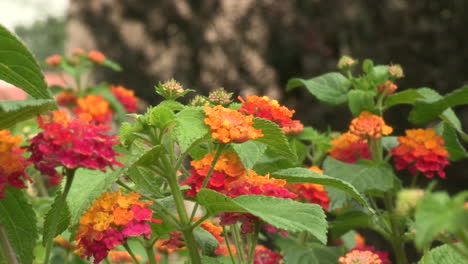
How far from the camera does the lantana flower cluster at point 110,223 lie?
3.27ft

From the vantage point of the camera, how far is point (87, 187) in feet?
3.33

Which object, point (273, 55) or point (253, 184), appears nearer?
point (253, 184)

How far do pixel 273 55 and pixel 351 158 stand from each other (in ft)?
7.80

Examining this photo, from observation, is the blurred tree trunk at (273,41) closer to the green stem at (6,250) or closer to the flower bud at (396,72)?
the flower bud at (396,72)

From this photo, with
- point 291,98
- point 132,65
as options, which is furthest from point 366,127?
point 132,65

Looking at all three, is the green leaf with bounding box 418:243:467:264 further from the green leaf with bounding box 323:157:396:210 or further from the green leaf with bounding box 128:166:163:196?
the green leaf with bounding box 128:166:163:196

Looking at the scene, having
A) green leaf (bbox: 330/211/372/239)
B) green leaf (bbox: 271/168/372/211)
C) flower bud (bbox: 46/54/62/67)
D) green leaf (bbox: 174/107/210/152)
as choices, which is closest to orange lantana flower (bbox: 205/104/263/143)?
green leaf (bbox: 174/107/210/152)

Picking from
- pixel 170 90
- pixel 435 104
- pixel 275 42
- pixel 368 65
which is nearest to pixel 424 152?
pixel 435 104

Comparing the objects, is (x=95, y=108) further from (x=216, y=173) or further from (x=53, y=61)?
(x=216, y=173)

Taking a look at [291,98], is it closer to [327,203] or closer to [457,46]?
[457,46]

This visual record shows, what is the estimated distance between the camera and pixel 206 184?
105cm

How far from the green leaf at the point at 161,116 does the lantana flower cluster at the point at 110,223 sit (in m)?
0.11

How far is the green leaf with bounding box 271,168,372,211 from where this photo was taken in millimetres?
1056

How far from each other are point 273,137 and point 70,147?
311 mm
